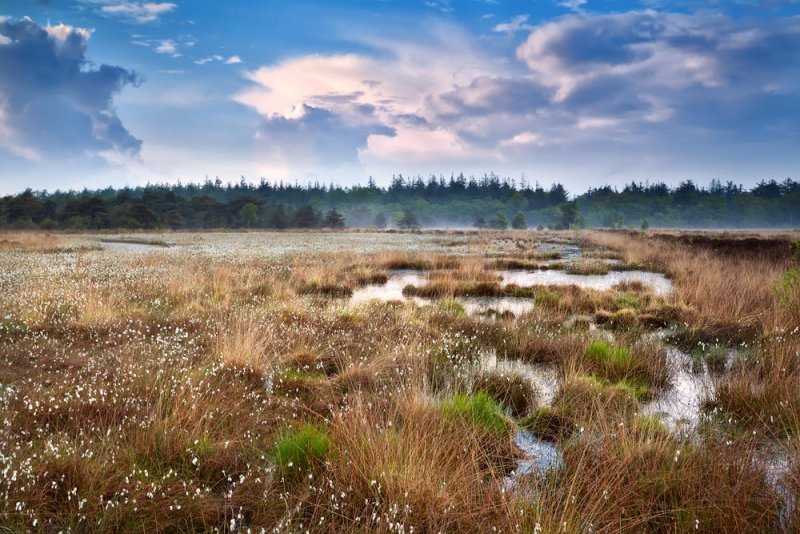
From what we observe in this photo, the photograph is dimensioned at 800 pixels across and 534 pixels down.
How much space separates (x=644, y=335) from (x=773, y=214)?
203674mm

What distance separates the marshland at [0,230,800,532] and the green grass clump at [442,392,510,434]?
0.10 ft

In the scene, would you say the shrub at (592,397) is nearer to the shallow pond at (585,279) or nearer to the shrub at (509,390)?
the shrub at (509,390)

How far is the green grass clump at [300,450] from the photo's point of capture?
4340mm

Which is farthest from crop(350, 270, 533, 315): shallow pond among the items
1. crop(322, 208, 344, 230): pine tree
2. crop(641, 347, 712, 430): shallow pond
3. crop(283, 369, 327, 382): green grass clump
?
crop(322, 208, 344, 230): pine tree

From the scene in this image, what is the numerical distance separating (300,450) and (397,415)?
1.23 m

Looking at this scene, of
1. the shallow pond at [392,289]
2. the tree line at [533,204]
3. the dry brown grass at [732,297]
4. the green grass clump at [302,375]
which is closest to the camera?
the green grass clump at [302,375]

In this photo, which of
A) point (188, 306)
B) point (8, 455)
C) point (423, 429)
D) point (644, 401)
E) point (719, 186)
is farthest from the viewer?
point (719, 186)

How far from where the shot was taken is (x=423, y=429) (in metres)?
4.59

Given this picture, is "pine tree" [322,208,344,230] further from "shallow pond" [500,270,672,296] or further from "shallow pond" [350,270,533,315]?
"shallow pond" [350,270,533,315]

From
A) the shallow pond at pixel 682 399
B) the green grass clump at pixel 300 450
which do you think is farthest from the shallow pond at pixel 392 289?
the green grass clump at pixel 300 450

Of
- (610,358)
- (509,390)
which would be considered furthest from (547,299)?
(509,390)

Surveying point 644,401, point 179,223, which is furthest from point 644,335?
point 179,223

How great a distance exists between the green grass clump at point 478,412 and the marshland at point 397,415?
0.03 metres

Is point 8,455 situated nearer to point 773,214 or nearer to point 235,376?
point 235,376
